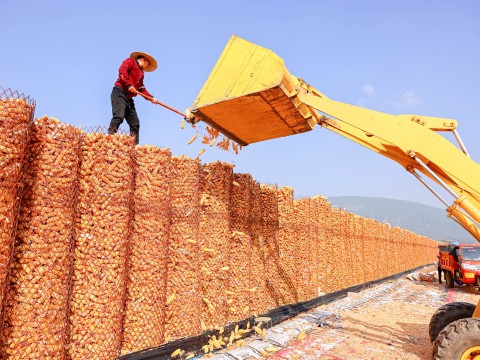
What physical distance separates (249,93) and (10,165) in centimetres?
300

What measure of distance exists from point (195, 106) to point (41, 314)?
130 inches

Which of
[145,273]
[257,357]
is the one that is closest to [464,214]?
[257,357]

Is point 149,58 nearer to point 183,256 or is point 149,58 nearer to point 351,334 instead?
point 183,256

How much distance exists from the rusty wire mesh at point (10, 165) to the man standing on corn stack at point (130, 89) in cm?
238

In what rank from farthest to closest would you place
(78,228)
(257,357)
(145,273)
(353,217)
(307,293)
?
1. (353,217)
2. (307,293)
3. (257,357)
4. (145,273)
5. (78,228)

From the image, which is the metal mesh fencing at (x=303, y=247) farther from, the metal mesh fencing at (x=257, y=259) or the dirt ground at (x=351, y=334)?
the metal mesh fencing at (x=257, y=259)

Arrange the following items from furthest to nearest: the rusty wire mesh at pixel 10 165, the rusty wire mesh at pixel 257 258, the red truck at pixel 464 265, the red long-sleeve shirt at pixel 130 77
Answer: the red truck at pixel 464 265 → the rusty wire mesh at pixel 257 258 → the red long-sleeve shirt at pixel 130 77 → the rusty wire mesh at pixel 10 165

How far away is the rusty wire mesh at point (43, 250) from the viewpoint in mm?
3975

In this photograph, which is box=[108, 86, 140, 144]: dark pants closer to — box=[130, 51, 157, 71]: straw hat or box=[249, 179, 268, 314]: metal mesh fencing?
box=[130, 51, 157, 71]: straw hat

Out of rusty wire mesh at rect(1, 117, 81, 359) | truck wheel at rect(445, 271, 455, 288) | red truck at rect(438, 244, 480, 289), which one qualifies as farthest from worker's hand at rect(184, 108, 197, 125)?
truck wheel at rect(445, 271, 455, 288)

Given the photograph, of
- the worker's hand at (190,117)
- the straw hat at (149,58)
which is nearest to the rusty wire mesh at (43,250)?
the worker's hand at (190,117)

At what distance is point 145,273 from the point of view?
5309 millimetres

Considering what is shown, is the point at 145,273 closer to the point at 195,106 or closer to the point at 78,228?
the point at 78,228

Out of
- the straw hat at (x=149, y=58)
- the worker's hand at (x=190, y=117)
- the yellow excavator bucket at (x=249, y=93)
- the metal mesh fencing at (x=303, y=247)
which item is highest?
the straw hat at (x=149, y=58)
